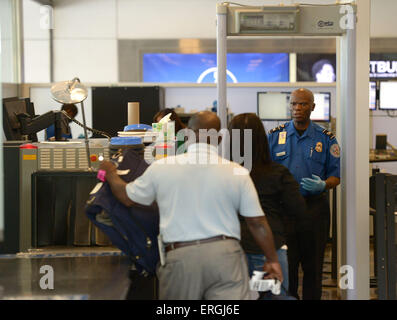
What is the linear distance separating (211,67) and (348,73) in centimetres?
713

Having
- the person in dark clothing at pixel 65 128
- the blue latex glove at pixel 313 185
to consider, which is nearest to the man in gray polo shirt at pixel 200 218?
the blue latex glove at pixel 313 185

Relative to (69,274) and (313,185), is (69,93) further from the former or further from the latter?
(313,185)

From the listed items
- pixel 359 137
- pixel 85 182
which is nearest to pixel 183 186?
pixel 85 182

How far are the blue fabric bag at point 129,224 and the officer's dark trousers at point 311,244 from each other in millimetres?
1203

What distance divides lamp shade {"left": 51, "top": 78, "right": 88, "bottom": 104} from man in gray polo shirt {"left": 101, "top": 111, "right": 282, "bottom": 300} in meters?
1.02

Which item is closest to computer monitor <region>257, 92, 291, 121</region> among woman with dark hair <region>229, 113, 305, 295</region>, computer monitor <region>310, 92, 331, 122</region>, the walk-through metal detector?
computer monitor <region>310, 92, 331, 122</region>

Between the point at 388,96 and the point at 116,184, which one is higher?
the point at 388,96

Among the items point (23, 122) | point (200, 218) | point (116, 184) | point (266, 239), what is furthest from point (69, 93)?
point (266, 239)

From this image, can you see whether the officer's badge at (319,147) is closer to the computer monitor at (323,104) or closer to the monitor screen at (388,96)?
the computer monitor at (323,104)

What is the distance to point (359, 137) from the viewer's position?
319 centimetres

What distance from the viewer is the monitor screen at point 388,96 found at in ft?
24.3

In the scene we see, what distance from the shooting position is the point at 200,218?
2.32 m

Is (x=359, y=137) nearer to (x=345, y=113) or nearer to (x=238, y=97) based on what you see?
(x=345, y=113)
